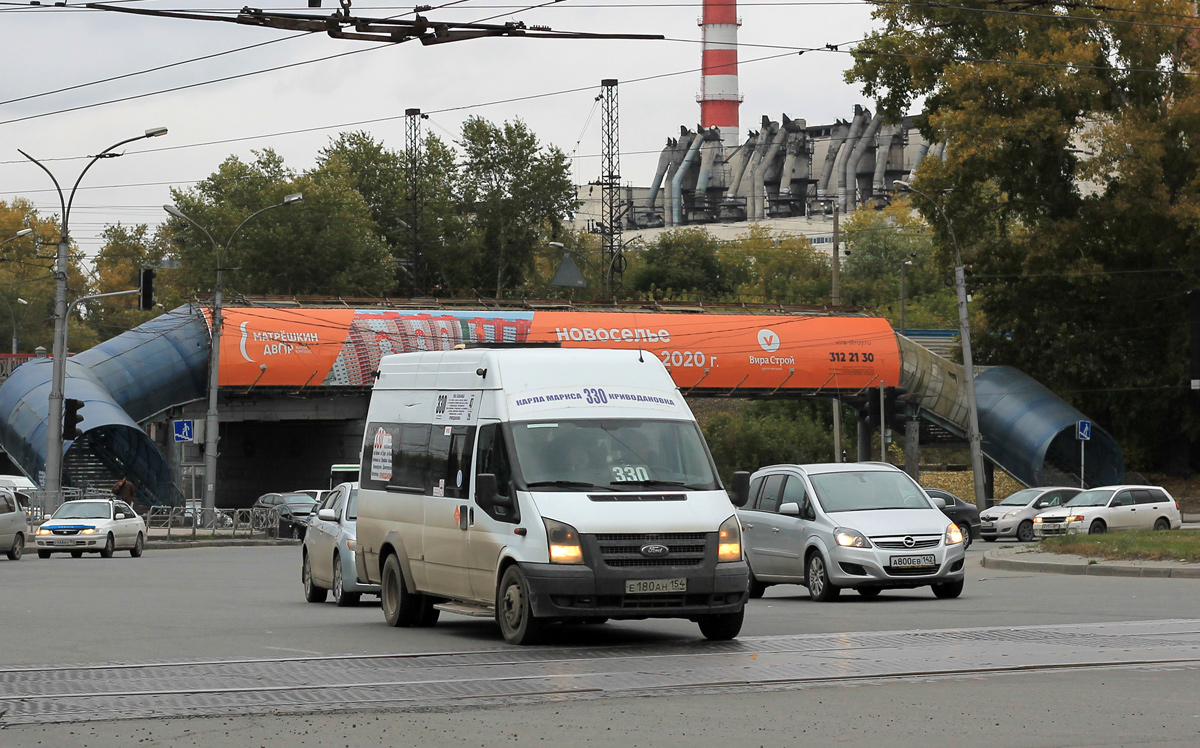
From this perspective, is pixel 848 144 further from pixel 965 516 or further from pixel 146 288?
pixel 146 288

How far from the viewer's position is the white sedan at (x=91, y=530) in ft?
112

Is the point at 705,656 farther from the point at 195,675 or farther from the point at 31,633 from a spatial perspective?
the point at 31,633

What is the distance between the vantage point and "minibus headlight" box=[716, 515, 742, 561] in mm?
12828

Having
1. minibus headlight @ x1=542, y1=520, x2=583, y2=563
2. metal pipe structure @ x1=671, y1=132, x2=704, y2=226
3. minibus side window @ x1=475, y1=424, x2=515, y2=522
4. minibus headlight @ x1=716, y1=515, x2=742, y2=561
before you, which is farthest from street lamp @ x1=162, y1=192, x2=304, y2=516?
metal pipe structure @ x1=671, y1=132, x2=704, y2=226

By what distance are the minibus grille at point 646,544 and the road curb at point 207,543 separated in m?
29.7

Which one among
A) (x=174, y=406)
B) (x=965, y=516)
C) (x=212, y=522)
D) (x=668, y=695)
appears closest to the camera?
(x=668, y=695)

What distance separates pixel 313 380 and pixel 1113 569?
33.7m

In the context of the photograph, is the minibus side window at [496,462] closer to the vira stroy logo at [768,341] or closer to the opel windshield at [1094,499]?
A: the opel windshield at [1094,499]

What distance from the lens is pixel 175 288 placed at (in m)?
97.8

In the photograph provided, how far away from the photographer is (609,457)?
43.6 ft

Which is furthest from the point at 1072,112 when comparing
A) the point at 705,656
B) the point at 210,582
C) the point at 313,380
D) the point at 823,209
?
the point at 823,209

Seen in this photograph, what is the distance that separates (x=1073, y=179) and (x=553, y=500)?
46.1 metres

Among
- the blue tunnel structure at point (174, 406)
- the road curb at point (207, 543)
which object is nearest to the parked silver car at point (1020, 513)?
the blue tunnel structure at point (174, 406)

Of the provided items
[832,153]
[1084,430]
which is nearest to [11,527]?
[1084,430]
